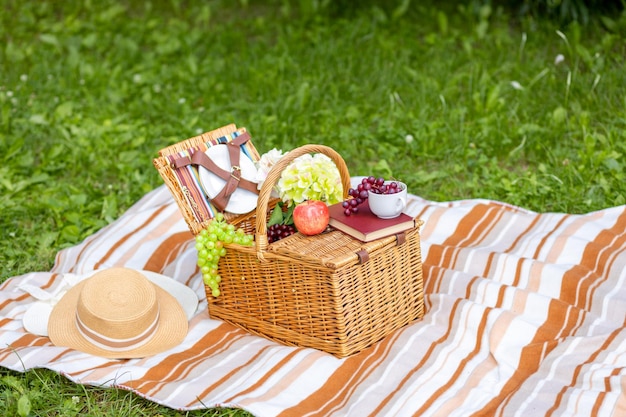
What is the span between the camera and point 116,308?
2.86 metres

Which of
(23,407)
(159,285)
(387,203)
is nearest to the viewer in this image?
(23,407)

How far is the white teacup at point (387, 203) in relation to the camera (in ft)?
9.21

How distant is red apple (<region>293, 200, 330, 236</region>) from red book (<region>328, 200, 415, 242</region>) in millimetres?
58

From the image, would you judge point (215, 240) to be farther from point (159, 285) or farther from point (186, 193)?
point (159, 285)

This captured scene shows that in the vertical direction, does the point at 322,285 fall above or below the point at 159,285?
above

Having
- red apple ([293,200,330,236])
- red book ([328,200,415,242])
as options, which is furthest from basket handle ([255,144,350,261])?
red book ([328,200,415,242])

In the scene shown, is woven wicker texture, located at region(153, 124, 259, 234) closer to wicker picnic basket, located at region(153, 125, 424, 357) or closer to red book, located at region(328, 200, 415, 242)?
wicker picnic basket, located at region(153, 125, 424, 357)

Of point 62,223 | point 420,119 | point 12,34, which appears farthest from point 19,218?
point 12,34

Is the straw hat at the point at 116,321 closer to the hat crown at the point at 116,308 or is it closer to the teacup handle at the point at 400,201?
the hat crown at the point at 116,308

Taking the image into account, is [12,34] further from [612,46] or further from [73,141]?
[612,46]

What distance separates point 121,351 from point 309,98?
2553 millimetres

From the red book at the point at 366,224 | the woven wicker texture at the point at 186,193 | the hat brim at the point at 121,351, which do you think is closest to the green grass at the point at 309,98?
the hat brim at the point at 121,351

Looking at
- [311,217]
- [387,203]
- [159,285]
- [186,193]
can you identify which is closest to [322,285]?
[311,217]

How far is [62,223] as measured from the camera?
13.3 ft
